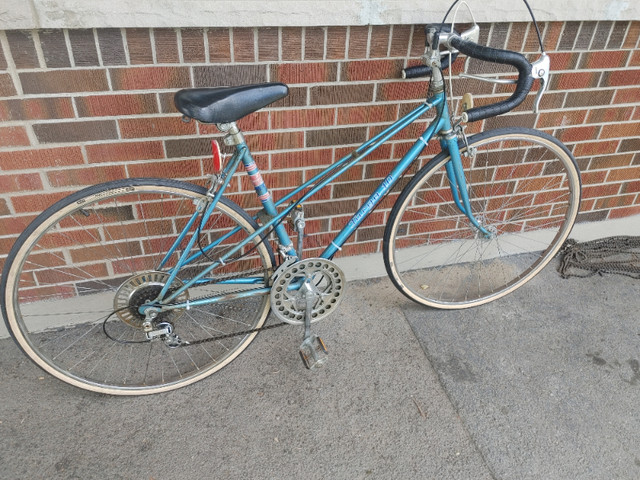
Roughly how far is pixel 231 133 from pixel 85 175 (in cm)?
76

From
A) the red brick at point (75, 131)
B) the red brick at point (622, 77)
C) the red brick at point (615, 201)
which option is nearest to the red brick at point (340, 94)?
the red brick at point (75, 131)

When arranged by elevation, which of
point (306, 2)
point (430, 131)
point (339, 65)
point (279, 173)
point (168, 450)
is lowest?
point (168, 450)

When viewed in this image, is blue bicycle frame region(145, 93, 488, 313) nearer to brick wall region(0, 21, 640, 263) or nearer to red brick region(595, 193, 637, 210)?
brick wall region(0, 21, 640, 263)

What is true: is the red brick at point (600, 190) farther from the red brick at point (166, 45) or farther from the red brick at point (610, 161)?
the red brick at point (166, 45)

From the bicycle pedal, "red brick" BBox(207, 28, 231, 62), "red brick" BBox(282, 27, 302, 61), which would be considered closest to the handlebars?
"red brick" BBox(282, 27, 302, 61)

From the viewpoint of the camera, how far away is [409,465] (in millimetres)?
2014

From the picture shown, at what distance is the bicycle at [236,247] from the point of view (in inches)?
75.4

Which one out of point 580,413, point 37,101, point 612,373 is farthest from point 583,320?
point 37,101

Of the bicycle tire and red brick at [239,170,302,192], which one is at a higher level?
red brick at [239,170,302,192]

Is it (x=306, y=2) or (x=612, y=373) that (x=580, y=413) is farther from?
(x=306, y=2)

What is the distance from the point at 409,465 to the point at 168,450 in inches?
37.9

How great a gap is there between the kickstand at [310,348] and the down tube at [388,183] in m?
0.26

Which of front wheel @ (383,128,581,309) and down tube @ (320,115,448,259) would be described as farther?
front wheel @ (383,128,581,309)

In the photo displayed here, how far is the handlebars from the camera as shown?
70.9 inches
